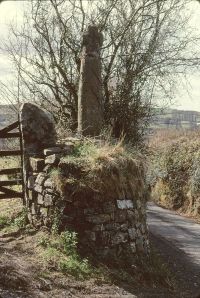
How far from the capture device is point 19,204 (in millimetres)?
11219

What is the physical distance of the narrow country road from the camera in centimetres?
988

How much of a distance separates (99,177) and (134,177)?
1.08 metres

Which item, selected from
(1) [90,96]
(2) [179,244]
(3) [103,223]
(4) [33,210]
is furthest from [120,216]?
(2) [179,244]

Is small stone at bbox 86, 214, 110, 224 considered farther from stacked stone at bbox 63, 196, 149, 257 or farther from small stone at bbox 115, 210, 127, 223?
small stone at bbox 115, 210, 127, 223

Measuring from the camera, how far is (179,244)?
1295 centimetres

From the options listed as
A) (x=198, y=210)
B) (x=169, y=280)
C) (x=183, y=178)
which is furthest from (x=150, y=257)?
(x=183, y=178)

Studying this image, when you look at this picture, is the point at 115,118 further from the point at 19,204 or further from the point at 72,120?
the point at 19,204

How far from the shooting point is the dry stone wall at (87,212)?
9.04 m

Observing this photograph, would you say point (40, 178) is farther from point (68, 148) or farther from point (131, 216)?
point (131, 216)

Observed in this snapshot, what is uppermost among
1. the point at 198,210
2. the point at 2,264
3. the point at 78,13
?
the point at 78,13

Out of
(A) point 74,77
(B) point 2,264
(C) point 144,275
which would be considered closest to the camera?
(B) point 2,264

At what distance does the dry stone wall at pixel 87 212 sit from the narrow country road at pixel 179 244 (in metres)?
1.18

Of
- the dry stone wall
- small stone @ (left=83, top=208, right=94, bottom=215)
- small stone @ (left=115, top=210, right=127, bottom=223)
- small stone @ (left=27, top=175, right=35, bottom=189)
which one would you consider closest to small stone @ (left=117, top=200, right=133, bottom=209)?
the dry stone wall

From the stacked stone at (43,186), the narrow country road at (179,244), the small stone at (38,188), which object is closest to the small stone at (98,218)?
the stacked stone at (43,186)
